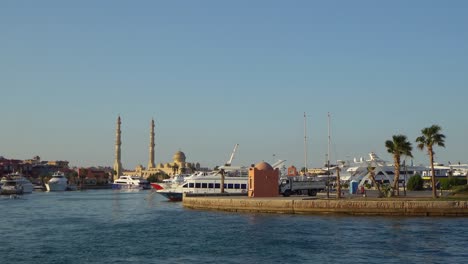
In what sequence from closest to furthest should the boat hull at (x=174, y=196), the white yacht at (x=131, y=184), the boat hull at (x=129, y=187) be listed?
the boat hull at (x=174, y=196) < the boat hull at (x=129, y=187) < the white yacht at (x=131, y=184)

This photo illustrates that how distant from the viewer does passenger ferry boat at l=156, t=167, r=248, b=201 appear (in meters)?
88.3

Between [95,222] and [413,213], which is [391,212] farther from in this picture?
[95,222]

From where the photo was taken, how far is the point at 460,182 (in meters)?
88.9

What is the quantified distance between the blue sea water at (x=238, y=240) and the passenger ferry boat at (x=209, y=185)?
91.5 feet

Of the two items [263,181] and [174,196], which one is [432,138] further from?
[174,196]

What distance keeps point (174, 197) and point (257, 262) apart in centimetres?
6085

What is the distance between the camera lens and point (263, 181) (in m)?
71.3

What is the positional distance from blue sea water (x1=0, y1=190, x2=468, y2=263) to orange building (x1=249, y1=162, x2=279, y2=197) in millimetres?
11241

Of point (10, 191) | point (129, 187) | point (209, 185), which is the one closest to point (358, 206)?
point (209, 185)

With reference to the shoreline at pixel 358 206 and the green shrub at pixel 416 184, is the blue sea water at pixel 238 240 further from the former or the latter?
the green shrub at pixel 416 184

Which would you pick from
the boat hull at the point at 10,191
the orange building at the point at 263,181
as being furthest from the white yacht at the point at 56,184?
the orange building at the point at 263,181

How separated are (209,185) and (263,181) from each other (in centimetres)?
2025

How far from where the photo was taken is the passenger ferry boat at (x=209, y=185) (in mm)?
88312

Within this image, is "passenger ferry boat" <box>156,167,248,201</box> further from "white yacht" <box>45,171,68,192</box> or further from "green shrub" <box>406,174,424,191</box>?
"white yacht" <box>45,171,68,192</box>
